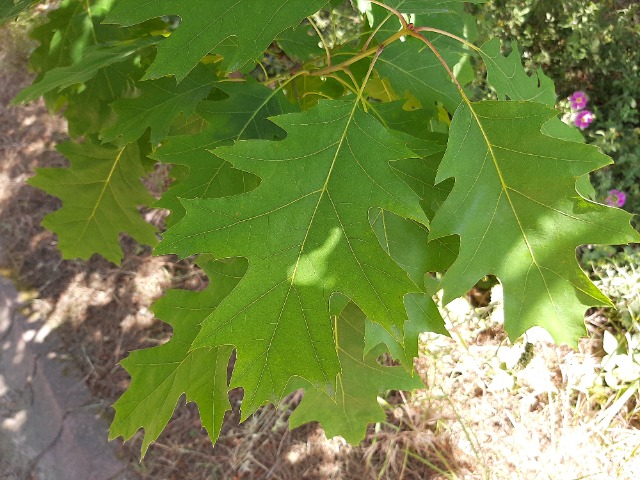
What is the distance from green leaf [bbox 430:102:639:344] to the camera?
1.15 metres

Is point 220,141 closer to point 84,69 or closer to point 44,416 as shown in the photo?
point 84,69

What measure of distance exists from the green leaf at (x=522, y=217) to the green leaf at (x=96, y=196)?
104cm

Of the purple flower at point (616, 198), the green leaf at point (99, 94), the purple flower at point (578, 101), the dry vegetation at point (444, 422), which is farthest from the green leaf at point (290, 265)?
the purple flower at point (578, 101)

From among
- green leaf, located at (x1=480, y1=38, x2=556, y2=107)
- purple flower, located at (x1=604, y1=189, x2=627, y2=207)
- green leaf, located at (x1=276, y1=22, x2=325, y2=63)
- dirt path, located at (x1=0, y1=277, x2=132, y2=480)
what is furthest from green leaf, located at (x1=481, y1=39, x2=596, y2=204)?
dirt path, located at (x1=0, y1=277, x2=132, y2=480)

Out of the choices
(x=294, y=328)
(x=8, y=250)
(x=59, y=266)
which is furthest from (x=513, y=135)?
(x=8, y=250)

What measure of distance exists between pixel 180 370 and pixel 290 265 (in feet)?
1.61

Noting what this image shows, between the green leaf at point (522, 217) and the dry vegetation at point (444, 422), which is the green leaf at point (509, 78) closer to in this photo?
the green leaf at point (522, 217)

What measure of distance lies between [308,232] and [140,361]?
601 mm

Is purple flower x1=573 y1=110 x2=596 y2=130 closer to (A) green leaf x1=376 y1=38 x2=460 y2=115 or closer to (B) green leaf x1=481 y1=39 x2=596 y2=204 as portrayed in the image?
(B) green leaf x1=481 y1=39 x2=596 y2=204

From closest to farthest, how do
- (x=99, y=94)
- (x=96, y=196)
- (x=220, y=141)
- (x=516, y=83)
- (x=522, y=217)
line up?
(x=522, y=217)
(x=220, y=141)
(x=516, y=83)
(x=99, y=94)
(x=96, y=196)

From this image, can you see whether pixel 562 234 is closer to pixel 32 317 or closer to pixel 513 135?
pixel 513 135

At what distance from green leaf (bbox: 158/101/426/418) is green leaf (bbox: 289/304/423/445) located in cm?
46

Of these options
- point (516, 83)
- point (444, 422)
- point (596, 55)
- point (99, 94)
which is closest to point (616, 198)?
point (596, 55)

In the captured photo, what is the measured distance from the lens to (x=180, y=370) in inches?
55.4
